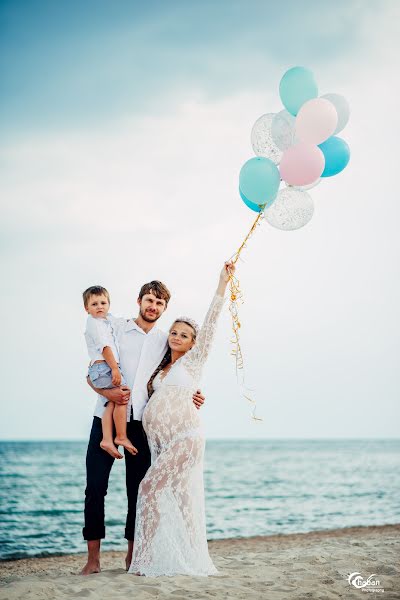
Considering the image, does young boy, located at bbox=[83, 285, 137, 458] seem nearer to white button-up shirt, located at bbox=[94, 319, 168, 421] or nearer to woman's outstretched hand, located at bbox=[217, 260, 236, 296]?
white button-up shirt, located at bbox=[94, 319, 168, 421]

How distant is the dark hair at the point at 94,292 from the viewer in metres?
4.79

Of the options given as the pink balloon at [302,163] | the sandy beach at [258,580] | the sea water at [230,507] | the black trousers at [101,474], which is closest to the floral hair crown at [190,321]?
the black trousers at [101,474]

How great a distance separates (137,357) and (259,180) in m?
1.73

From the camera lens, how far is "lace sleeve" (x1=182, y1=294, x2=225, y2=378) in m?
4.63

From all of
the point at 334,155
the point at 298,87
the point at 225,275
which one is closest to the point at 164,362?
the point at 225,275

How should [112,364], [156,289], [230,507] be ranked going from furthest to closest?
[230,507]
[156,289]
[112,364]

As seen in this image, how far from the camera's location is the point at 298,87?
4859mm

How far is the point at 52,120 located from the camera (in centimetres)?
983

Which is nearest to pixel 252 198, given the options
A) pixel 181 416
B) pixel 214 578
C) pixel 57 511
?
pixel 181 416

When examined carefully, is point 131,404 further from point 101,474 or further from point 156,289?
point 156,289

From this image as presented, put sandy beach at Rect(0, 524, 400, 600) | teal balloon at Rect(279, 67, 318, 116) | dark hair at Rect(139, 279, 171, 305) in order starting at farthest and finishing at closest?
teal balloon at Rect(279, 67, 318, 116), dark hair at Rect(139, 279, 171, 305), sandy beach at Rect(0, 524, 400, 600)

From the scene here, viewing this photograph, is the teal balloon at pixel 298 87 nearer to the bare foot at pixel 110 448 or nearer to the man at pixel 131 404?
the man at pixel 131 404

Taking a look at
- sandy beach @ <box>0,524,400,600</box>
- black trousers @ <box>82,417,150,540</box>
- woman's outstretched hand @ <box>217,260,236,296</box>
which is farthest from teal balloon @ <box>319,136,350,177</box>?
sandy beach @ <box>0,524,400,600</box>

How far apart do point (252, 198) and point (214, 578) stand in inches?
Answer: 116
